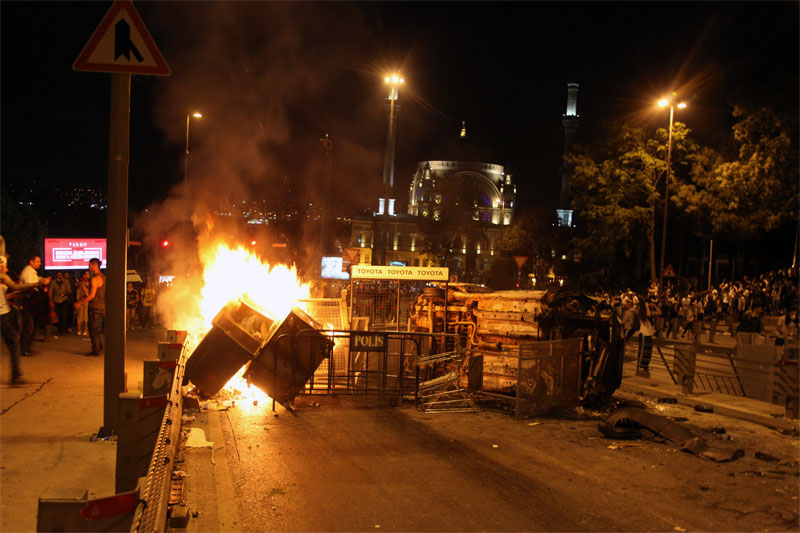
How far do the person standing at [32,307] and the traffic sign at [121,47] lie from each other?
485cm

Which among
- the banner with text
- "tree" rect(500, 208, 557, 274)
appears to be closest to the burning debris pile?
the banner with text

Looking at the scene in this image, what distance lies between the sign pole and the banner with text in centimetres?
615

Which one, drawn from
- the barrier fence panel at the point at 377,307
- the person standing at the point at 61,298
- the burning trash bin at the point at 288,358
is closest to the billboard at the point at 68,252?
the person standing at the point at 61,298

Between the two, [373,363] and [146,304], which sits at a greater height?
[146,304]

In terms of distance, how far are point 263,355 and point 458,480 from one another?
401 cm

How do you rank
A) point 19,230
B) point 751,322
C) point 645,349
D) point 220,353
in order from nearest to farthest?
point 220,353 < point 645,349 < point 751,322 < point 19,230

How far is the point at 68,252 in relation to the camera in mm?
24078

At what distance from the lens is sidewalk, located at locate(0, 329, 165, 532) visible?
5.01 meters

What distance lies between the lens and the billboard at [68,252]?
77.0 ft

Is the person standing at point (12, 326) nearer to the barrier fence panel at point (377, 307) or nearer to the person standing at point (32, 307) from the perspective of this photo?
the person standing at point (32, 307)

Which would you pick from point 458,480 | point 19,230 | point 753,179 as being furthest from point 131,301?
point 753,179

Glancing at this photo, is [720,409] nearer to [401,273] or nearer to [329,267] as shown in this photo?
[401,273]

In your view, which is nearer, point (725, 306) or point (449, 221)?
point (725, 306)

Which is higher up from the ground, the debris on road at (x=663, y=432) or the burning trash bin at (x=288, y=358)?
the burning trash bin at (x=288, y=358)
